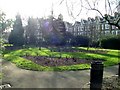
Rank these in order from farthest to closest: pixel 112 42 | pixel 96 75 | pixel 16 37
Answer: pixel 16 37
pixel 112 42
pixel 96 75

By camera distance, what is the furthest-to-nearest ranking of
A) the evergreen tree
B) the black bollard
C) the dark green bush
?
the evergreen tree → the dark green bush → the black bollard

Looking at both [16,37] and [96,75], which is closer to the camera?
[96,75]

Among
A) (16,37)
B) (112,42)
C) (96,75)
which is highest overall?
(16,37)

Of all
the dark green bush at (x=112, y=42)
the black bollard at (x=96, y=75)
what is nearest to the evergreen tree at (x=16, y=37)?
the dark green bush at (x=112, y=42)

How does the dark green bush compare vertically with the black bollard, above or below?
below

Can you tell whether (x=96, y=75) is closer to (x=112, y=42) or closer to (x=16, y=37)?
(x=112, y=42)

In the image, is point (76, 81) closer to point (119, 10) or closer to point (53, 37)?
point (119, 10)

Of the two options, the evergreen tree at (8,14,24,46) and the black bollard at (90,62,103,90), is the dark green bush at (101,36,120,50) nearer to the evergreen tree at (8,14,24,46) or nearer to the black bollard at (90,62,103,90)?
the evergreen tree at (8,14,24,46)

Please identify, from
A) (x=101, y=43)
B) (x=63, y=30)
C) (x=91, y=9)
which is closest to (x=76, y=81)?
(x=91, y=9)

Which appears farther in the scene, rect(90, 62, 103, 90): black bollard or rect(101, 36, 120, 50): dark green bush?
rect(101, 36, 120, 50): dark green bush

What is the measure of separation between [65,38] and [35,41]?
7.69 m

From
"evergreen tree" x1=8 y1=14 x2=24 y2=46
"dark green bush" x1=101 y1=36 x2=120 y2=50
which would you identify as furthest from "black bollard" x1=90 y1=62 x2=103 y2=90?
A: "evergreen tree" x1=8 y1=14 x2=24 y2=46

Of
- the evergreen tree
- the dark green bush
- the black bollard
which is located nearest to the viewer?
the black bollard

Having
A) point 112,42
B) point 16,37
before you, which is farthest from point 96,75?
point 16,37
